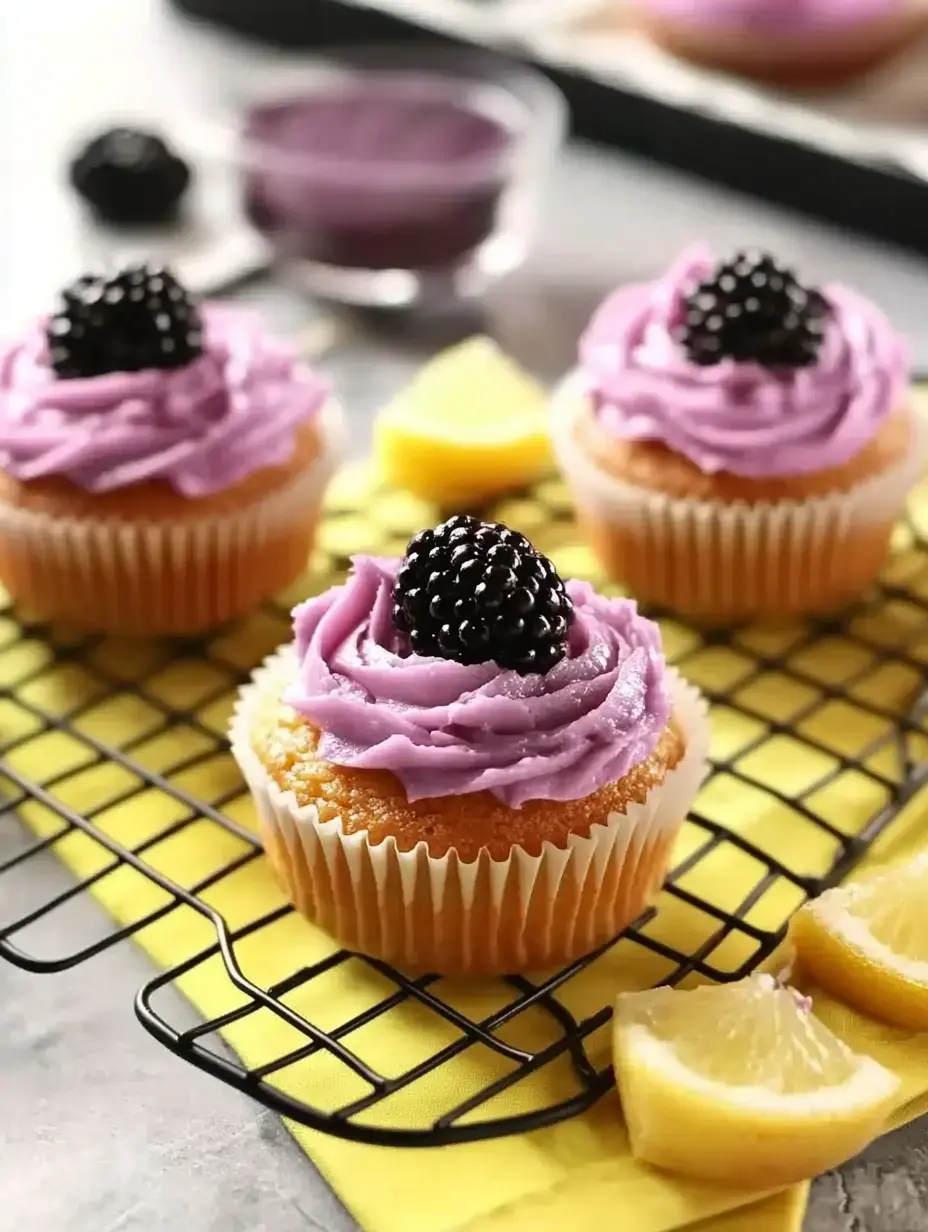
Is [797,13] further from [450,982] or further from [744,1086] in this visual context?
[744,1086]

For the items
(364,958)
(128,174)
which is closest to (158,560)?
(364,958)

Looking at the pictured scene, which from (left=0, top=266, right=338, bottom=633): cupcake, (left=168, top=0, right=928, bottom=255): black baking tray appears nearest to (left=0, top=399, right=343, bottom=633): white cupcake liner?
(left=0, top=266, right=338, bottom=633): cupcake

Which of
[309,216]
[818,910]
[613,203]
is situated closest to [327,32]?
[613,203]

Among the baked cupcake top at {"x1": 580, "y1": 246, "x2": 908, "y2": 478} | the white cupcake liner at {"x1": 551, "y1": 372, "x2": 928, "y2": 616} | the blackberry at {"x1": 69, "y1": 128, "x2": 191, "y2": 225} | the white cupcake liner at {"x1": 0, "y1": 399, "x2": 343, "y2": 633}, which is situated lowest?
the blackberry at {"x1": 69, "y1": 128, "x2": 191, "y2": 225}

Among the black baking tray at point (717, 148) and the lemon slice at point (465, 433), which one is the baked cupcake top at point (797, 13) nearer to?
the black baking tray at point (717, 148)

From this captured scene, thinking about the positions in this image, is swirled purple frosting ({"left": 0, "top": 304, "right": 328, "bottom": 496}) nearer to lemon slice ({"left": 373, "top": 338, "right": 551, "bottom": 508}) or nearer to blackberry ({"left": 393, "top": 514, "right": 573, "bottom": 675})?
lemon slice ({"left": 373, "top": 338, "right": 551, "bottom": 508})

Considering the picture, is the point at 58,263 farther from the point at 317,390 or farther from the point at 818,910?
the point at 818,910

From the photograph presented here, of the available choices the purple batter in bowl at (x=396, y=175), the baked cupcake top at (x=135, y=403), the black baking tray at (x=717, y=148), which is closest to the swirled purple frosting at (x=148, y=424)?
the baked cupcake top at (x=135, y=403)
